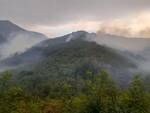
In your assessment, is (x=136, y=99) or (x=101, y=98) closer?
(x=136, y=99)

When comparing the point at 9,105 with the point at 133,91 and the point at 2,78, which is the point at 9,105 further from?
the point at 133,91

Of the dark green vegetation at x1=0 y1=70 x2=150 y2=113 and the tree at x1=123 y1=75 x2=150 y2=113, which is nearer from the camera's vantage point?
the tree at x1=123 y1=75 x2=150 y2=113

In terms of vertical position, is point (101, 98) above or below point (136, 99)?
below

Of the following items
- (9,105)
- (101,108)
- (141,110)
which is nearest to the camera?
(141,110)

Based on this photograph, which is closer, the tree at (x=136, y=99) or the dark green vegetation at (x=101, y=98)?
the tree at (x=136, y=99)

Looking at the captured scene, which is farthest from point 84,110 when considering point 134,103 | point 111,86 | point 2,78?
point 2,78

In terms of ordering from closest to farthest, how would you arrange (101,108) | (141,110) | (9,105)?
(141,110) < (9,105) < (101,108)

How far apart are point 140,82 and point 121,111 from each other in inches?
334

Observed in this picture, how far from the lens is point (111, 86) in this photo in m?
91.1

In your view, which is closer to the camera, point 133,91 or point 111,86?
point 133,91

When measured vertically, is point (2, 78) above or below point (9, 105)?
above

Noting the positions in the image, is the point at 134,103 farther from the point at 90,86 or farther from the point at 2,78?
the point at 2,78

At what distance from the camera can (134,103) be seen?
252 feet

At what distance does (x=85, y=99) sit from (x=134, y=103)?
1726 cm
